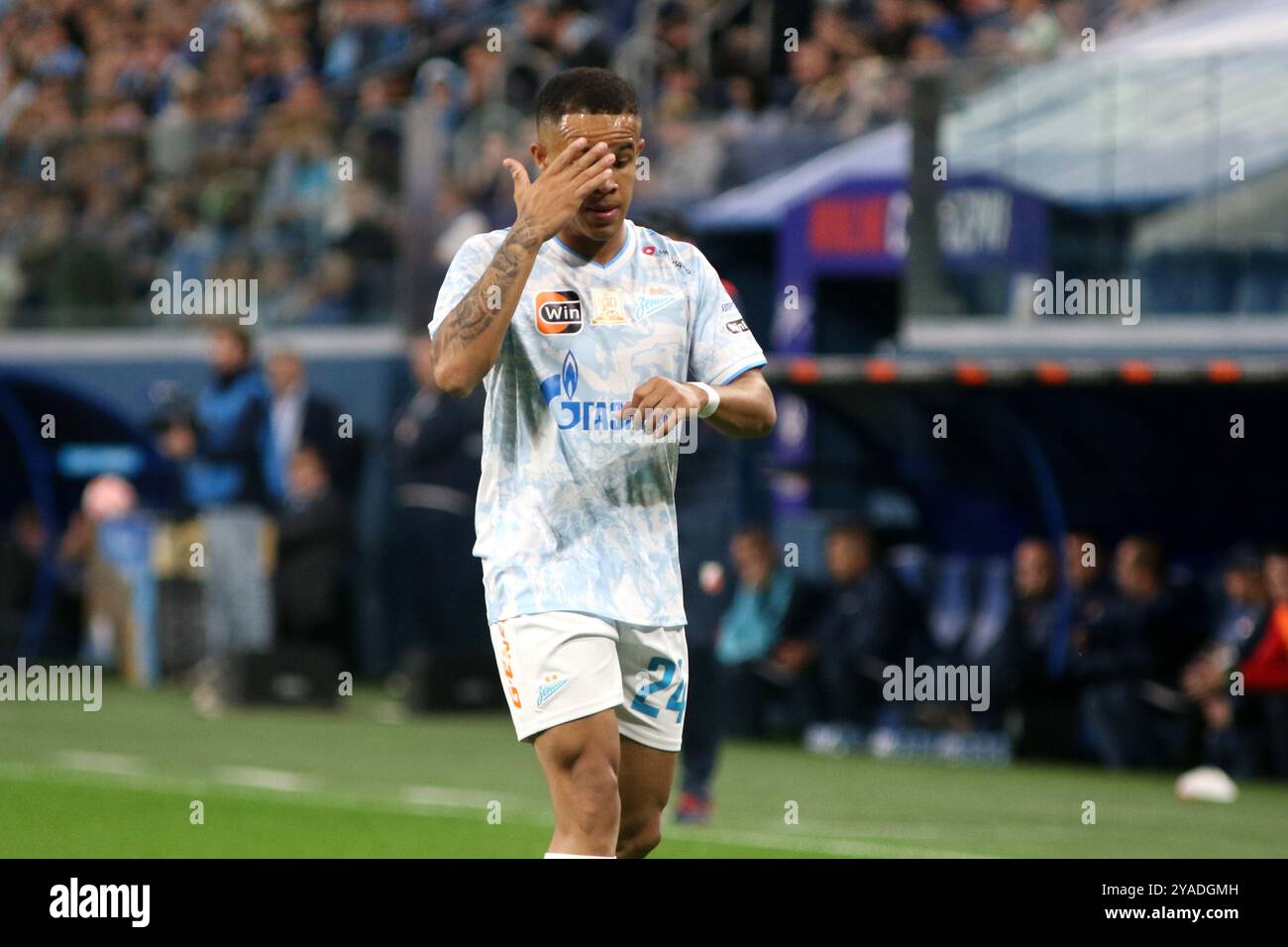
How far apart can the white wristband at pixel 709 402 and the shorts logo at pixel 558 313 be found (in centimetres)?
36

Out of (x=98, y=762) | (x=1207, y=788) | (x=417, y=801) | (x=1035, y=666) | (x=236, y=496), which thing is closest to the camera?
(x=417, y=801)

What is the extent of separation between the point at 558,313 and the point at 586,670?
905mm

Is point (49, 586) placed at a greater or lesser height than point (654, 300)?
lesser

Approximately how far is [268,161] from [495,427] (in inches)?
524

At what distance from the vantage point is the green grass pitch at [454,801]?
409 inches

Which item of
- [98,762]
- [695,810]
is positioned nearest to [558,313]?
[695,810]

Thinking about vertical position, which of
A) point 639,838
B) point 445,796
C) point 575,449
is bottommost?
point 445,796

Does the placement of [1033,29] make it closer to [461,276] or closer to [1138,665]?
[1138,665]

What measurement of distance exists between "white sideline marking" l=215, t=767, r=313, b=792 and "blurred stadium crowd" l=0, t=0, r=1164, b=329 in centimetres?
599

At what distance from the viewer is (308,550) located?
1758 centimetres

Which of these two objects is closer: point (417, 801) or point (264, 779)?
point (417, 801)

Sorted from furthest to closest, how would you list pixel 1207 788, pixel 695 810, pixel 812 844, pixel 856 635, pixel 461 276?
1. pixel 856 635
2. pixel 1207 788
3. pixel 695 810
4. pixel 812 844
5. pixel 461 276

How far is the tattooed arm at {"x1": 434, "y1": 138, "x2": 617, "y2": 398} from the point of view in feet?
19.9
